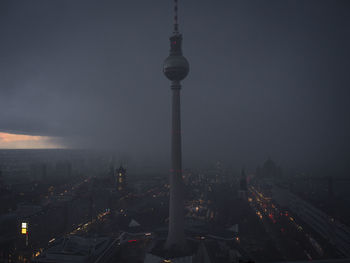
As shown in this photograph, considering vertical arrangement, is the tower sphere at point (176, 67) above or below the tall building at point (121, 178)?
above

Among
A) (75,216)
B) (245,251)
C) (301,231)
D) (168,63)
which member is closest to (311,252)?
(301,231)

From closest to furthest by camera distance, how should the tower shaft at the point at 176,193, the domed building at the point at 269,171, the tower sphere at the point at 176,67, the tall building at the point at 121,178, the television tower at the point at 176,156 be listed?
the tower shaft at the point at 176,193, the television tower at the point at 176,156, the tower sphere at the point at 176,67, the tall building at the point at 121,178, the domed building at the point at 269,171

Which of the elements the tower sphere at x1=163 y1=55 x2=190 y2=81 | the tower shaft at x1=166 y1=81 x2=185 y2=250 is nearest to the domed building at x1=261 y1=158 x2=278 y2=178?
the tower shaft at x1=166 y1=81 x2=185 y2=250

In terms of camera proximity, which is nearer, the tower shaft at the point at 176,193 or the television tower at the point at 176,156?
the tower shaft at the point at 176,193

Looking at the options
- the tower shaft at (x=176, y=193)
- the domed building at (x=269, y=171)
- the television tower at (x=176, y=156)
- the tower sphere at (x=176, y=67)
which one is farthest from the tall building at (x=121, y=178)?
the domed building at (x=269, y=171)

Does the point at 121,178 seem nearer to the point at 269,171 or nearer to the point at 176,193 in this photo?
the point at 176,193

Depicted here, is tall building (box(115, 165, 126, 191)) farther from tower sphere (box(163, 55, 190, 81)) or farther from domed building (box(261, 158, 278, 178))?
domed building (box(261, 158, 278, 178))

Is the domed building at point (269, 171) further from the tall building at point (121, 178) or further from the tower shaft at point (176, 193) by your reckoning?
the tower shaft at point (176, 193)
